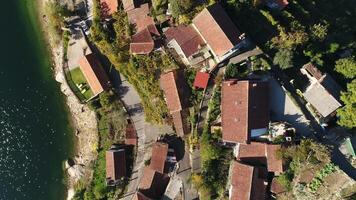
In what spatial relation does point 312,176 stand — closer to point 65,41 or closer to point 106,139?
point 106,139

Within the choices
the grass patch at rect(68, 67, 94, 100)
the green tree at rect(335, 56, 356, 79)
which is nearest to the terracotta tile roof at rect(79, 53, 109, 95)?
the grass patch at rect(68, 67, 94, 100)

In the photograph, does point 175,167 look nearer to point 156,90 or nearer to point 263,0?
point 156,90

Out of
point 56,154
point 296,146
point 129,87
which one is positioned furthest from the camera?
point 56,154

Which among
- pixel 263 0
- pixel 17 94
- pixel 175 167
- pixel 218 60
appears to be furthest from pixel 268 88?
pixel 17 94

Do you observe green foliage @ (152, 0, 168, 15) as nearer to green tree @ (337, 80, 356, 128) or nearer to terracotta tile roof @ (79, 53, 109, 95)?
terracotta tile roof @ (79, 53, 109, 95)

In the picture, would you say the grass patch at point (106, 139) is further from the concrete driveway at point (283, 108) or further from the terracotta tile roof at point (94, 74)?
the concrete driveway at point (283, 108)

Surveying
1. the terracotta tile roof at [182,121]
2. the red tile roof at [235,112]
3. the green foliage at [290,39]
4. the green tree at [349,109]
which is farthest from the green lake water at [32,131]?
the green tree at [349,109]

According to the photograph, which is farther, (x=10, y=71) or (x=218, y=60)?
(x=10, y=71)
